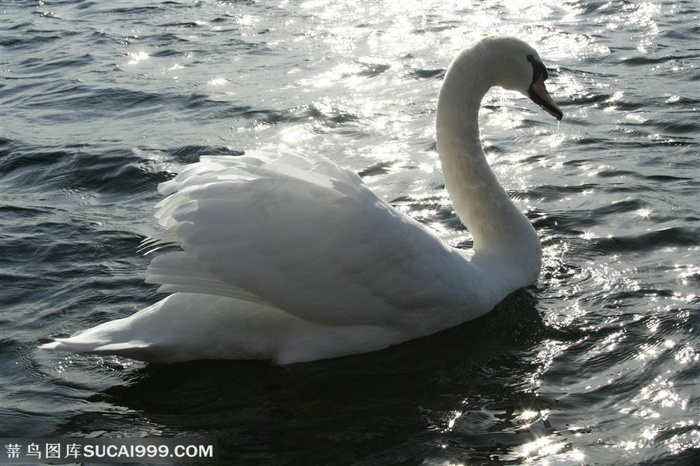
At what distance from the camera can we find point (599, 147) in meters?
10.6

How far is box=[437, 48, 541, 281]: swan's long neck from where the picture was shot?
7734 millimetres

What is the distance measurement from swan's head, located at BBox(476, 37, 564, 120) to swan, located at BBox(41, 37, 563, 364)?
1.53 metres

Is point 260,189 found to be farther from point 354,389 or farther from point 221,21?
point 221,21

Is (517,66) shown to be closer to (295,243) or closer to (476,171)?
(476,171)

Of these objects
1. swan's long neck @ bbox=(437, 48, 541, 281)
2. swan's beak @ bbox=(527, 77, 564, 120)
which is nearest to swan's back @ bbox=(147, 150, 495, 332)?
swan's long neck @ bbox=(437, 48, 541, 281)

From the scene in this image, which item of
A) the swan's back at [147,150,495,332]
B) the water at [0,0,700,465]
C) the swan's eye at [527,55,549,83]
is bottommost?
the water at [0,0,700,465]

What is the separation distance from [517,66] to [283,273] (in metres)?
2.63

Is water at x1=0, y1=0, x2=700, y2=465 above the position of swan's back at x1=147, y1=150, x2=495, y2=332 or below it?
below

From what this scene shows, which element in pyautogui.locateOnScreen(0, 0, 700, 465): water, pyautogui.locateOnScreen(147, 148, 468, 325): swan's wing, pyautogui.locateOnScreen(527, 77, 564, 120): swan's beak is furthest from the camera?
pyautogui.locateOnScreen(527, 77, 564, 120): swan's beak

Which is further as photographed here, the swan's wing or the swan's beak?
the swan's beak

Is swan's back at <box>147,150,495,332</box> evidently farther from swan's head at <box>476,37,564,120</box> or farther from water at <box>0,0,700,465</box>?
swan's head at <box>476,37,564,120</box>

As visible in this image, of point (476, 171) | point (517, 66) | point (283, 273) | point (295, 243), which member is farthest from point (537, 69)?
point (283, 273)

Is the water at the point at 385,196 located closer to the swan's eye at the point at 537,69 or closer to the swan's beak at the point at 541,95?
the swan's beak at the point at 541,95

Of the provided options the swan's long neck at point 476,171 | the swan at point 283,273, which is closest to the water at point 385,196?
the swan at point 283,273
